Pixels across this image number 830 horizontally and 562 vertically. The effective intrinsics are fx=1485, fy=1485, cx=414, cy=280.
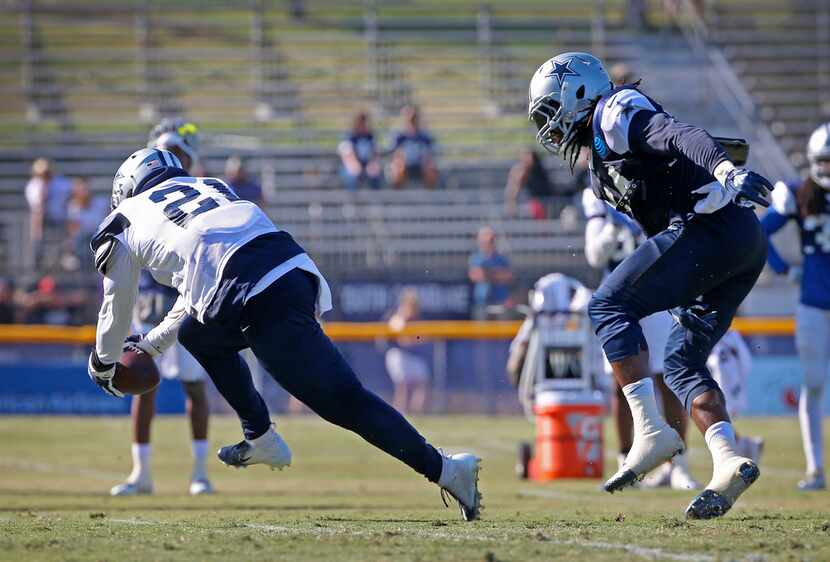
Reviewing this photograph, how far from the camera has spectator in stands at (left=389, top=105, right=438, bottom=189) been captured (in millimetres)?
22875

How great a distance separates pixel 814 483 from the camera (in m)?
10.8

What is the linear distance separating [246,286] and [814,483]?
5.62 m

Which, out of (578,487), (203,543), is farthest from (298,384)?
(578,487)

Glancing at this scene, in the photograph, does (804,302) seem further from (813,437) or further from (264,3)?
(264,3)

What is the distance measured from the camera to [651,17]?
93.0ft

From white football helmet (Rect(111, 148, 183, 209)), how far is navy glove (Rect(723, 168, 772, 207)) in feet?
9.18

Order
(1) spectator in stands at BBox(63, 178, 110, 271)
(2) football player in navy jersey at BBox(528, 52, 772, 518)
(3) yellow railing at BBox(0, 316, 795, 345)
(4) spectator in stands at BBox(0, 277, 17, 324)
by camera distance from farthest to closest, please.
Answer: (1) spectator in stands at BBox(63, 178, 110, 271) → (4) spectator in stands at BBox(0, 277, 17, 324) → (3) yellow railing at BBox(0, 316, 795, 345) → (2) football player in navy jersey at BBox(528, 52, 772, 518)

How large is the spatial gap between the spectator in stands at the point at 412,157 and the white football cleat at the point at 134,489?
41.7ft

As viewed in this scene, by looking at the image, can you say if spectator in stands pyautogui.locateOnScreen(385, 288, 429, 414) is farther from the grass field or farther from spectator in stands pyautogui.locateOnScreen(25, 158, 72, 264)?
A: spectator in stands pyautogui.locateOnScreen(25, 158, 72, 264)

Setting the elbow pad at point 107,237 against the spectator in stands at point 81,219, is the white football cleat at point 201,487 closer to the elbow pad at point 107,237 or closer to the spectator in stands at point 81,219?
the elbow pad at point 107,237

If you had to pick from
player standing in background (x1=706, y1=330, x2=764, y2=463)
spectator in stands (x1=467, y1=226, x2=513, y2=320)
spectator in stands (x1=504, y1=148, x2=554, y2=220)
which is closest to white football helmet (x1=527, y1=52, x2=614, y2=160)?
player standing in background (x1=706, y1=330, x2=764, y2=463)

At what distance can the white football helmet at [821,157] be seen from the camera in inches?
418

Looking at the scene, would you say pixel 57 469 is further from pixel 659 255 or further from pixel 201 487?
pixel 659 255

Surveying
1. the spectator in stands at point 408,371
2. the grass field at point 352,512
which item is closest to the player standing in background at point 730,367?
the grass field at point 352,512
